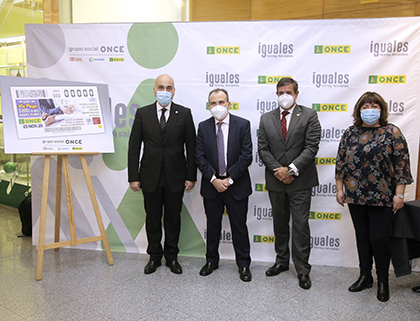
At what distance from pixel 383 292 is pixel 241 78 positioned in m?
2.28

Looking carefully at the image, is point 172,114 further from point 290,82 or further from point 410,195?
point 410,195

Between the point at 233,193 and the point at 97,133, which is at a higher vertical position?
the point at 97,133

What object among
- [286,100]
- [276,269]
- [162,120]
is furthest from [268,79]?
[276,269]

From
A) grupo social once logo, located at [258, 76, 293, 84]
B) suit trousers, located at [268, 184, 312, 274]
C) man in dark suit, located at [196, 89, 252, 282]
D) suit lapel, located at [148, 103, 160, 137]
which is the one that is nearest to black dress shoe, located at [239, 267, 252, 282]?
man in dark suit, located at [196, 89, 252, 282]

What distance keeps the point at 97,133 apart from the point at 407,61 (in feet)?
10.00

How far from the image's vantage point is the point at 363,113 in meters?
2.64

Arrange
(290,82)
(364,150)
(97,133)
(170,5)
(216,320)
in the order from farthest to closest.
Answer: (170,5), (97,133), (290,82), (364,150), (216,320)

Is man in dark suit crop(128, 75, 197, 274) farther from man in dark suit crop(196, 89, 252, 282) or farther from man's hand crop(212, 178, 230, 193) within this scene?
man's hand crop(212, 178, 230, 193)

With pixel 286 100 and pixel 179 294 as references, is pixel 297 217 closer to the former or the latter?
pixel 286 100

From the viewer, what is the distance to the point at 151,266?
10.5ft

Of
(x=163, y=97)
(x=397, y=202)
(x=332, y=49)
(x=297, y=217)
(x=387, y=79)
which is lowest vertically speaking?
(x=297, y=217)

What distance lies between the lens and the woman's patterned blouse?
8.45ft

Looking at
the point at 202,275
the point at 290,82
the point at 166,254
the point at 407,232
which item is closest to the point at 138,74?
the point at 290,82

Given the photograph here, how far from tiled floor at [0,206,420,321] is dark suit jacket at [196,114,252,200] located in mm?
804
